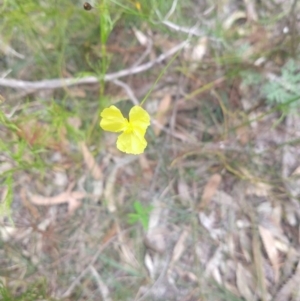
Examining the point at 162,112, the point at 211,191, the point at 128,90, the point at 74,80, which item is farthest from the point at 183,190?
the point at 74,80

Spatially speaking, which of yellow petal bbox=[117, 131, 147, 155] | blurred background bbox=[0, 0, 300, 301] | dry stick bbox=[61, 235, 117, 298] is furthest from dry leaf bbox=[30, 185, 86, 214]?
yellow petal bbox=[117, 131, 147, 155]

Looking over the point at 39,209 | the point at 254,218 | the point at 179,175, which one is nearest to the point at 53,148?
the point at 39,209

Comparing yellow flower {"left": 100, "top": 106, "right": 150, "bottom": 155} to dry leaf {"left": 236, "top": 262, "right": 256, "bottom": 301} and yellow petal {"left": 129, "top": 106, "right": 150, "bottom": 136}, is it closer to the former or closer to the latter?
yellow petal {"left": 129, "top": 106, "right": 150, "bottom": 136}

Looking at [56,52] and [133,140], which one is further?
[56,52]

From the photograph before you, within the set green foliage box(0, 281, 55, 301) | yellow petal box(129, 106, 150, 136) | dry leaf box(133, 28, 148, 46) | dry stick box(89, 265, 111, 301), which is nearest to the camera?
yellow petal box(129, 106, 150, 136)

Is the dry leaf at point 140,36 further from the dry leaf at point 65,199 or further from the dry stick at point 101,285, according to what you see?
the dry stick at point 101,285

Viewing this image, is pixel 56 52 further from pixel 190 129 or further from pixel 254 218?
pixel 254 218
